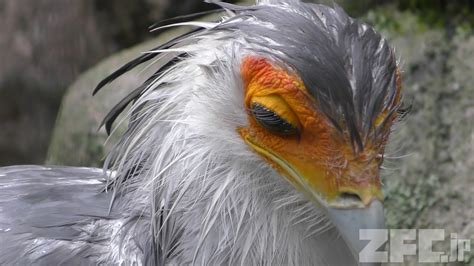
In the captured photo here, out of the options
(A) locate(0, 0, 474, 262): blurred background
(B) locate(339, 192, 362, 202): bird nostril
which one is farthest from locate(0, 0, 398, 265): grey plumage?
(A) locate(0, 0, 474, 262): blurred background

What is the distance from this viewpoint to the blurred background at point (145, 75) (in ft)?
16.0

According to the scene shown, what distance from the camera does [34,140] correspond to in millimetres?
6902

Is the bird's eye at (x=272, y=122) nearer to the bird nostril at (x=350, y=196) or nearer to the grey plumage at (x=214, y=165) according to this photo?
the grey plumage at (x=214, y=165)

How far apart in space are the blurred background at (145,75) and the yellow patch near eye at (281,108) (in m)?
0.66

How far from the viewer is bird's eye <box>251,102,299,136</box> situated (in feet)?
8.21

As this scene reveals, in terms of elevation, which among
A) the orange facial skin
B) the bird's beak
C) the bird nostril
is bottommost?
the bird's beak

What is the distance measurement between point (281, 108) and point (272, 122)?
55 mm

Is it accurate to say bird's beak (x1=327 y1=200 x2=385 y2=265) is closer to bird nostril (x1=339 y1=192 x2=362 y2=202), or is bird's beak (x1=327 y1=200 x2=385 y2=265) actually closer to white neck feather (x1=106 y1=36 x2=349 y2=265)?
bird nostril (x1=339 y1=192 x2=362 y2=202)

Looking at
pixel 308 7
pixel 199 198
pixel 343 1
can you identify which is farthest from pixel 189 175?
pixel 343 1

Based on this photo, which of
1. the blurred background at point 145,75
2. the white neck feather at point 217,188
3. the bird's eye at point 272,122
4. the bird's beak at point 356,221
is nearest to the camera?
the bird's beak at point 356,221

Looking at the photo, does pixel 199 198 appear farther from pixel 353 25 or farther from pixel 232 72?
pixel 353 25

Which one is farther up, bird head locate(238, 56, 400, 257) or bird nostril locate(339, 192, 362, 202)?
bird head locate(238, 56, 400, 257)

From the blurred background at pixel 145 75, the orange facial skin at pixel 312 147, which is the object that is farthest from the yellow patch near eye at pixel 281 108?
the blurred background at pixel 145 75

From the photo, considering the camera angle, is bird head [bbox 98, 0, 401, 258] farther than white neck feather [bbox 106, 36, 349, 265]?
No
